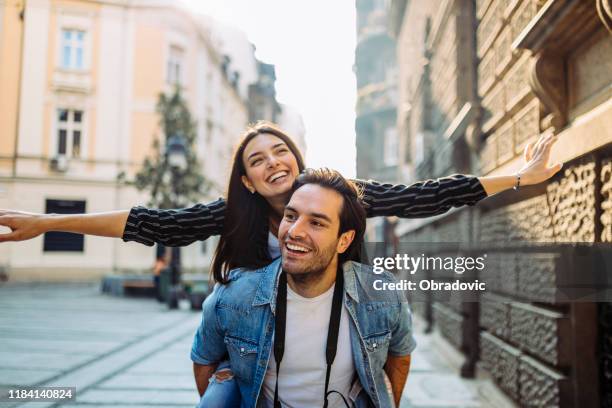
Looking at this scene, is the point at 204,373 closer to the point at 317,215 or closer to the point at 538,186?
the point at 317,215

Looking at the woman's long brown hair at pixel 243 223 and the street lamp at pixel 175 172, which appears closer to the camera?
the woman's long brown hair at pixel 243 223

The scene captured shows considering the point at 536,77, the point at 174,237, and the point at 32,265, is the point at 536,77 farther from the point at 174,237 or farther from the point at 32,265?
the point at 32,265

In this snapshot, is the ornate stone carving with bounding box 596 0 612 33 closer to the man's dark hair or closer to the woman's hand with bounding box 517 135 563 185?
the woman's hand with bounding box 517 135 563 185

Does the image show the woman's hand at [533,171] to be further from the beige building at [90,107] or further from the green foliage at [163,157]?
the green foliage at [163,157]

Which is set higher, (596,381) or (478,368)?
(596,381)

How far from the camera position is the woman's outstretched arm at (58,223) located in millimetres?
2197

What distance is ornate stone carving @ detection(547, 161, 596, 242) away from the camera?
2592mm

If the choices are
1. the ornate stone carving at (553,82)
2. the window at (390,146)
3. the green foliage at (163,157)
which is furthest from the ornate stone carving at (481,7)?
the window at (390,146)

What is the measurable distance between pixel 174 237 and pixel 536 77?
88.0 inches

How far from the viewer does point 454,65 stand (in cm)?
564

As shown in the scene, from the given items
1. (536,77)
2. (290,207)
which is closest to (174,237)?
(290,207)

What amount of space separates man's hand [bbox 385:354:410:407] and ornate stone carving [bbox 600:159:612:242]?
1.14 metres

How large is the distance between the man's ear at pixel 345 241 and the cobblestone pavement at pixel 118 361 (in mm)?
2442

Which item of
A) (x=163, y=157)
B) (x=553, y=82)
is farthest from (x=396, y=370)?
(x=163, y=157)
